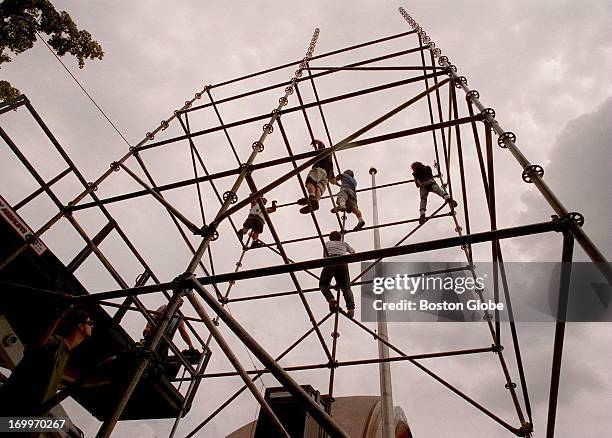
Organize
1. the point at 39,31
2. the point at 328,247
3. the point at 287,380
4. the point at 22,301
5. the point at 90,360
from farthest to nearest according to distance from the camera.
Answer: the point at 39,31, the point at 328,247, the point at 90,360, the point at 22,301, the point at 287,380

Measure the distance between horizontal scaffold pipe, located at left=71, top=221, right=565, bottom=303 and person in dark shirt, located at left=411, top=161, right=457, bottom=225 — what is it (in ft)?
15.5

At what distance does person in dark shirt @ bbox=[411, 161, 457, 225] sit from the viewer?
726 centimetres

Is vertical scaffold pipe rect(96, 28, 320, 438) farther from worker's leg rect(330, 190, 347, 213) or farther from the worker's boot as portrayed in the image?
the worker's boot

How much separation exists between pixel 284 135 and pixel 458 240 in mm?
3388

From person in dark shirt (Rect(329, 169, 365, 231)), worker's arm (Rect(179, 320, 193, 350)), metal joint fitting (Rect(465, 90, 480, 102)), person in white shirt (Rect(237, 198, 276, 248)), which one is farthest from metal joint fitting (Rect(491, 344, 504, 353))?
worker's arm (Rect(179, 320, 193, 350))

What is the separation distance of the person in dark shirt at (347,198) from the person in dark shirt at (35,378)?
18.8ft

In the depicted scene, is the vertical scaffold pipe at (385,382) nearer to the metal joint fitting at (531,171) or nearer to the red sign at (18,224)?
the metal joint fitting at (531,171)

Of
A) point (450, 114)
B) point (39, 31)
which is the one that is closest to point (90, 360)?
point (450, 114)

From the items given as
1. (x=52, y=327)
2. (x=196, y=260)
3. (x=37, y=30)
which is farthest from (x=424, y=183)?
(x=37, y=30)

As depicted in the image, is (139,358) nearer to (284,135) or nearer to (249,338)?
(249,338)

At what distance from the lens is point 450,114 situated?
513 cm

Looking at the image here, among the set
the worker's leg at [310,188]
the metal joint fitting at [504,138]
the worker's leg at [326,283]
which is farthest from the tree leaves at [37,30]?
the metal joint fitting at [504,138]

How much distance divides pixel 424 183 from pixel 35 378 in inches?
281

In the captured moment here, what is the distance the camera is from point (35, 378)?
2896 millimetres
